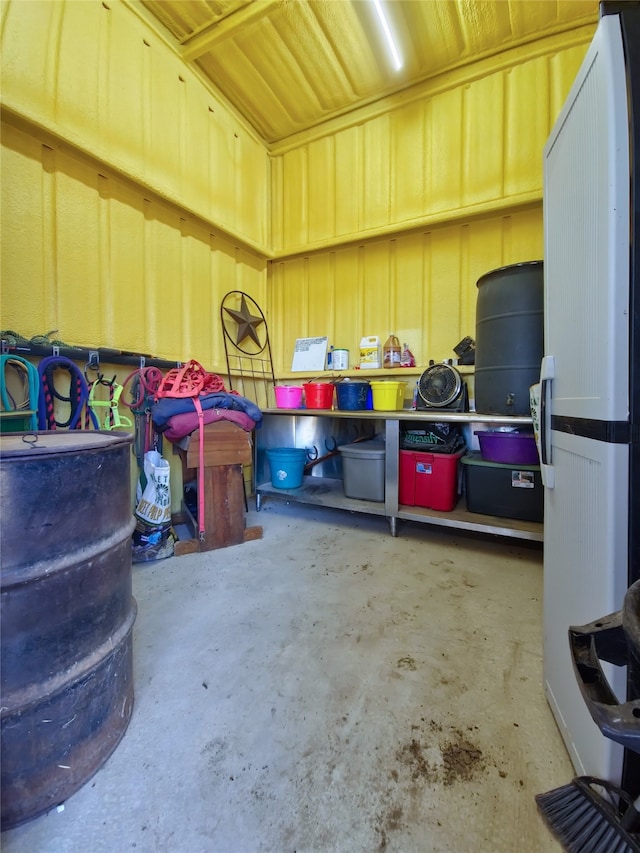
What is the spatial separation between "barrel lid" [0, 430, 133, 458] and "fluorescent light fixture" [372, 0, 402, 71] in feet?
10.4

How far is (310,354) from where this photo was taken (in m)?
3.38

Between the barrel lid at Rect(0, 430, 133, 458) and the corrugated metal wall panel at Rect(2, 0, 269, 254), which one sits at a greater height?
the corrugated metal wall panel at Rect(2, 0, 269, 254)

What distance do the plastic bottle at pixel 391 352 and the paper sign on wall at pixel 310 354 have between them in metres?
0.61

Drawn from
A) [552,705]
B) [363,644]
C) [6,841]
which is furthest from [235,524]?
[552,705]

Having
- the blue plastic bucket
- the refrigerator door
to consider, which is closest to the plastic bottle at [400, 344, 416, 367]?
the blue plastic bucket

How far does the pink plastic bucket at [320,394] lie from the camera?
111 inches

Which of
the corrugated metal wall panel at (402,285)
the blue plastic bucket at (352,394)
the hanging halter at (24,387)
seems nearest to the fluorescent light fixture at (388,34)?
the corrugated metal wall panel at (402,285)

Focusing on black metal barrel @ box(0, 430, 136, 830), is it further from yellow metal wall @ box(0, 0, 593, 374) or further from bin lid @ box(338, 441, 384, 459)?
bin lid @ box(338, 441, 384, 459)

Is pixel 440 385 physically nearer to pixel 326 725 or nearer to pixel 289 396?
pixel 289 396

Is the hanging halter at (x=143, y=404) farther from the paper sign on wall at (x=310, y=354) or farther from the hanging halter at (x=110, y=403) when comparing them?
the paper sign on wall at (x=310, y=354)

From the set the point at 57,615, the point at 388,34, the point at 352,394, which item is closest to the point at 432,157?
the point at 388,34

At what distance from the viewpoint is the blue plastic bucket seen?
267 cm

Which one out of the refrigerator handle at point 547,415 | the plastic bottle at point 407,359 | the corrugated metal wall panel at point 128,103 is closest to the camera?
the refrigerator handle at point 547,415

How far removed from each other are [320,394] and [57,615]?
2241 millimetres
